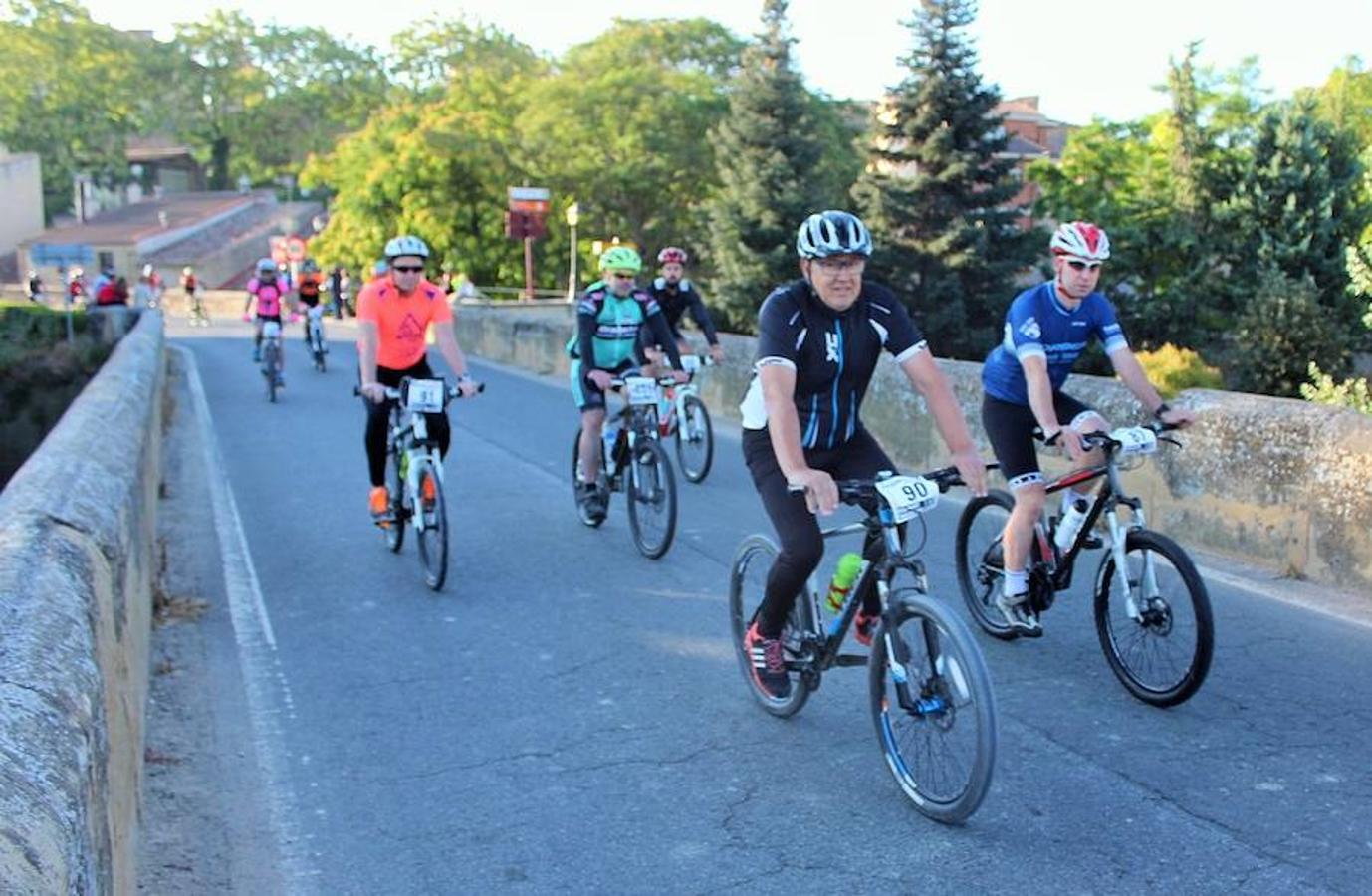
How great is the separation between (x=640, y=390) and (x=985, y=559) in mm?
3113

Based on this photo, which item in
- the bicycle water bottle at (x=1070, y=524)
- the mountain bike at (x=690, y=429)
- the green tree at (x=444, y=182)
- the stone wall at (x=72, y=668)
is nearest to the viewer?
the stone wall at (x=72, y=668)

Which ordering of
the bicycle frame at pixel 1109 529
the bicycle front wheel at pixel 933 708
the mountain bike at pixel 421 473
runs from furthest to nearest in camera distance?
the mountain bike at pixel 421 473 < the bicycle frame at pixel 1109 529 < the bicycle front wheel at pixel 933 708

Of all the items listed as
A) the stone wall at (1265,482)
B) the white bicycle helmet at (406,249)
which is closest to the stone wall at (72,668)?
the white bicycle helmet at (406,249)

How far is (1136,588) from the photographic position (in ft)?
17.8

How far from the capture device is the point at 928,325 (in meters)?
33.5

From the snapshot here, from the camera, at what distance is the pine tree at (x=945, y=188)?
34.6 m

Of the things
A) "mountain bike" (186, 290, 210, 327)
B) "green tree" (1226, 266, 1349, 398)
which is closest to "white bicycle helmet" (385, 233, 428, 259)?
"green tree" (1226, 266, 1349, 398)

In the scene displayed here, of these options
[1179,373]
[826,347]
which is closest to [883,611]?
[826,347]

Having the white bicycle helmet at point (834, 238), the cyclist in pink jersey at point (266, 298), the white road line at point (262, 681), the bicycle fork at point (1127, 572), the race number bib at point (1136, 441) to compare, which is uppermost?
the white bicycle helmet at point (834, 238)

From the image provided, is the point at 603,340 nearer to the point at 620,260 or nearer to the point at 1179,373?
the point at 620,260

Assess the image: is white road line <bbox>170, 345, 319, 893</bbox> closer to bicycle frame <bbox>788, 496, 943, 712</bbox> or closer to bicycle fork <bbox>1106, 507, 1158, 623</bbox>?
bicycle frame <bbox>788, 496, 943, 712</bbox>

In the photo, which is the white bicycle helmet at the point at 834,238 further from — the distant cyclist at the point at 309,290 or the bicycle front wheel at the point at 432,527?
the distant cyclist at the point at 309,290

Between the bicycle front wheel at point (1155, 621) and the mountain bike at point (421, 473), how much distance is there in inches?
144

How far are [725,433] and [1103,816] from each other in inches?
423
